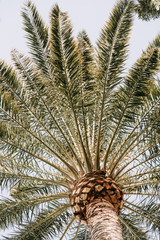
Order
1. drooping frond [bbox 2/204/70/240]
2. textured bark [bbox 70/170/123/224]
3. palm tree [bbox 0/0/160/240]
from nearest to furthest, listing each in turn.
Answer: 1. textured bark [bbox 70/170/123/224]
2. palm tree [bbox 0/0/160/240]
3. drooping frond [bbox 2/204/70/240]

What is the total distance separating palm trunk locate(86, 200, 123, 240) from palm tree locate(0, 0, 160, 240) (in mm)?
334

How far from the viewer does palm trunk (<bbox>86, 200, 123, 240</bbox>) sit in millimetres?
3712

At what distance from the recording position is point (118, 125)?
213 inches

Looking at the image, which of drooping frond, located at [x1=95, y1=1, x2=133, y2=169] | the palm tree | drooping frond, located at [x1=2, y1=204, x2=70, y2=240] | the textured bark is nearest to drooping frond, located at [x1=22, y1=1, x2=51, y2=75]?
the palm tree

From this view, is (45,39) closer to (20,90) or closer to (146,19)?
(20,90)

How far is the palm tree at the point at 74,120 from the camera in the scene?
516 centimetres

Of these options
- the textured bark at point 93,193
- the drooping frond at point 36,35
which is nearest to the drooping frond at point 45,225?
the textured bark at point 93,193

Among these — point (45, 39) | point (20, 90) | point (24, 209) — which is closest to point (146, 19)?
point (45, 39)

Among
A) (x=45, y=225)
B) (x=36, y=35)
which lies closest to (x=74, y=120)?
(x=36, y=35)

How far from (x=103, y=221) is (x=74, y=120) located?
2185 mm

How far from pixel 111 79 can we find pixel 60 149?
197 cm

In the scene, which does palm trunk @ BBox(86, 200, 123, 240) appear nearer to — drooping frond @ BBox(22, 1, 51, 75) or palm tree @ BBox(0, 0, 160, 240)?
palm tree @ BBox(0, 0, 160, 240)

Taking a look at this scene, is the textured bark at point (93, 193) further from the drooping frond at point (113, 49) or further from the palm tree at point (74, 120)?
the drooping frond at point (113, 49)

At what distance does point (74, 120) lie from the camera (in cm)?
546
